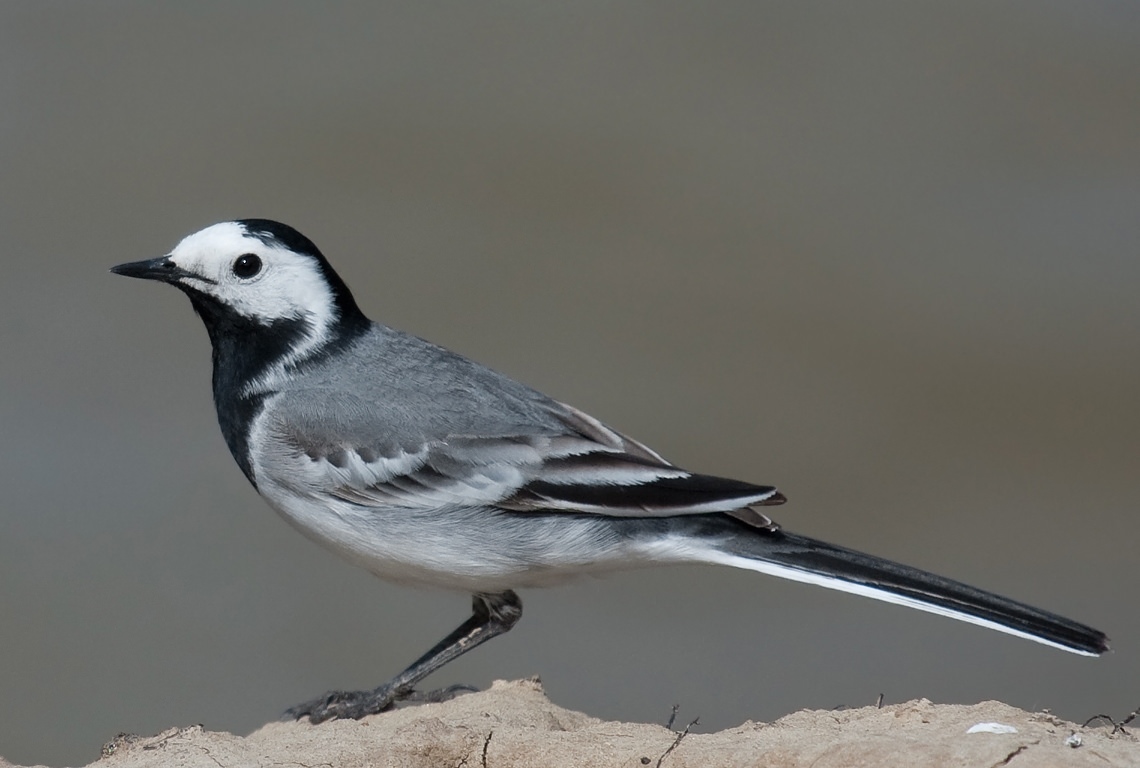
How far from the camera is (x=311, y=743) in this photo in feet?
18.7

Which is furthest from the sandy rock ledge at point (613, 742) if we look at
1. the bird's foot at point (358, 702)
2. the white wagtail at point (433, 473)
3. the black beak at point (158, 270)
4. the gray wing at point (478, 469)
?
the black beak at point (158, 270)

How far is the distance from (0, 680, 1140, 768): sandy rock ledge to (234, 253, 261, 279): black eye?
246 centimetres

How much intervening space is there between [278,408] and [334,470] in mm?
575

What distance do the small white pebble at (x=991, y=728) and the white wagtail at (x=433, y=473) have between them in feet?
3.16

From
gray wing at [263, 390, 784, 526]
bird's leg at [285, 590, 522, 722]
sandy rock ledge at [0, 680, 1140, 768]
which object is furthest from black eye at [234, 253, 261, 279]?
sandy rock ledge at [0, 680, 1140, 768]

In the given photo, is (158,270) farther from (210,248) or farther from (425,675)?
(425,675)

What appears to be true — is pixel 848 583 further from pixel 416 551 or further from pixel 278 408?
pixel 278 408

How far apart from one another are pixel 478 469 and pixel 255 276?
171 cm

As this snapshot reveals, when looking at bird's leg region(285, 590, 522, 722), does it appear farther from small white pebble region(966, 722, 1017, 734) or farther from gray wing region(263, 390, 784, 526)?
small white pebble region(966, 722, 1017, 734)

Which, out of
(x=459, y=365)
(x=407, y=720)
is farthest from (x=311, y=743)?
(x=459, y=365)

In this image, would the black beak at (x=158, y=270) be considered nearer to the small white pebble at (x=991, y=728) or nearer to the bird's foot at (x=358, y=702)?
the bird's foot at (x=358, y=702)

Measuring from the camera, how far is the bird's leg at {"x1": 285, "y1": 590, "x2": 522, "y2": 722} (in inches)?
273

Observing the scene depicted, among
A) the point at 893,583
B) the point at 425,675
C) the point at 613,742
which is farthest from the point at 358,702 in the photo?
the point at 893,583

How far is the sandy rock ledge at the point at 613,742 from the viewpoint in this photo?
4617 millimetres
